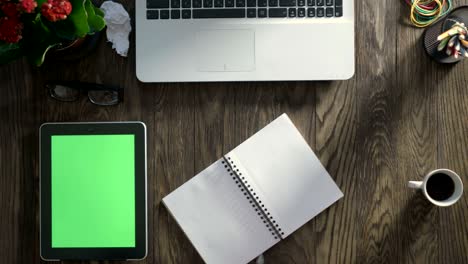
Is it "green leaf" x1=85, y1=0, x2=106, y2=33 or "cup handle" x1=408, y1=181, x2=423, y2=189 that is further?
"cup handle" x1=408, y1=181, x2=423, y2=189

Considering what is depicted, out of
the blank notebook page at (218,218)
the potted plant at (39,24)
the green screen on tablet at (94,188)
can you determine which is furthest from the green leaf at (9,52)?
the blank notebook page at (218,218)

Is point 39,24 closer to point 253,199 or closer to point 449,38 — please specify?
point 253,199

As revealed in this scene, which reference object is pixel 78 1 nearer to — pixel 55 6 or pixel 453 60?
pixel 55 6

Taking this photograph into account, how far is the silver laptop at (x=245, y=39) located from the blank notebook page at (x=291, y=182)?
14cm

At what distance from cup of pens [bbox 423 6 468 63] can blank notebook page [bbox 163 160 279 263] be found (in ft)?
1.46

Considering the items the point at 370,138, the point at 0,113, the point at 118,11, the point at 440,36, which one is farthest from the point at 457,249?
the point at 0,113

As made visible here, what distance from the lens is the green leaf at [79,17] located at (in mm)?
724

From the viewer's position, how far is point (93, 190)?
94 cm

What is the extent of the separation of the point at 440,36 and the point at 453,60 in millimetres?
92

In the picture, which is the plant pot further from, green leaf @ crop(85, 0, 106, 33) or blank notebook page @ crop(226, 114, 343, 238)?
blank notebook page @ crop(226, 114, 343, 238)

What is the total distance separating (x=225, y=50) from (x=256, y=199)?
0.28m

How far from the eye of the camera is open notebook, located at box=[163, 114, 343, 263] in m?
0.95

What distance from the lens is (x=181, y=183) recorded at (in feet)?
3.16

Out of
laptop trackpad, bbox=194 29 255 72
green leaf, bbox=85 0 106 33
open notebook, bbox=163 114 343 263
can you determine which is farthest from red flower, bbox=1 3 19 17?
open notebook, bbox=163 114 343 263
